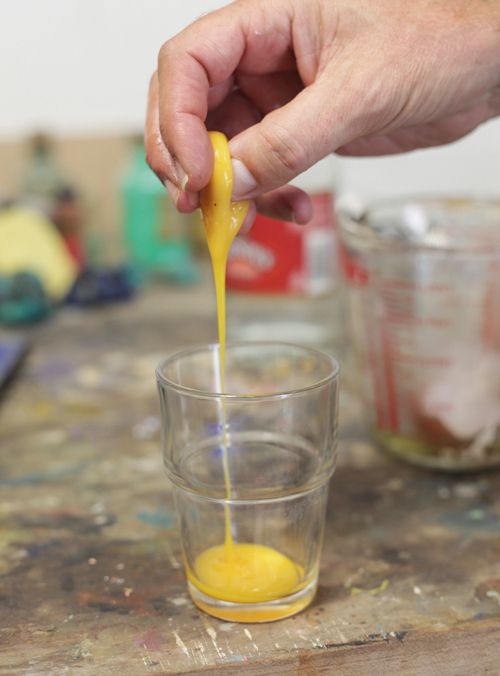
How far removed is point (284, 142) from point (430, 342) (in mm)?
257

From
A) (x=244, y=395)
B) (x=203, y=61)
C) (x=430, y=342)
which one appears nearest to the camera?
(x=244, y=395)

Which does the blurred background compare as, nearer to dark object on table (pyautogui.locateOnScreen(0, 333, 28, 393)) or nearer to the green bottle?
the green bottle

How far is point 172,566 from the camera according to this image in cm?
63

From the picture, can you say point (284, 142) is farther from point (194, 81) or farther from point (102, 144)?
point (102, 144)

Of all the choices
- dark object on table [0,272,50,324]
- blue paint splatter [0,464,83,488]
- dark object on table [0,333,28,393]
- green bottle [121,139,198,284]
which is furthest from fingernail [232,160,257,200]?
green bottle [121,139,198,284]

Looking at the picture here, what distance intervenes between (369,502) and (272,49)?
0.38m

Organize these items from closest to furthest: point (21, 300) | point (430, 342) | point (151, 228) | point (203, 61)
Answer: point (203, 61) → point (430, 342) → point (21, 300) → point (151, 228)

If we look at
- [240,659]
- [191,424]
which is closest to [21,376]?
[191,424]

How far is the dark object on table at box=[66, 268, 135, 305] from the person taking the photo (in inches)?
51.1

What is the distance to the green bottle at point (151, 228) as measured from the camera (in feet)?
4.74

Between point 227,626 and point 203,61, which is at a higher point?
point 203,61

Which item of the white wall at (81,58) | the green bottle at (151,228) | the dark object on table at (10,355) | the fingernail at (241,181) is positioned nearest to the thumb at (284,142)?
the fingernail at (241,181)

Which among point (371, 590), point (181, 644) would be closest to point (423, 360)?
point (371, 590)

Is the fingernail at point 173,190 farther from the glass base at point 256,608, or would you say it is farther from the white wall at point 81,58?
the white wall at point 81,58
